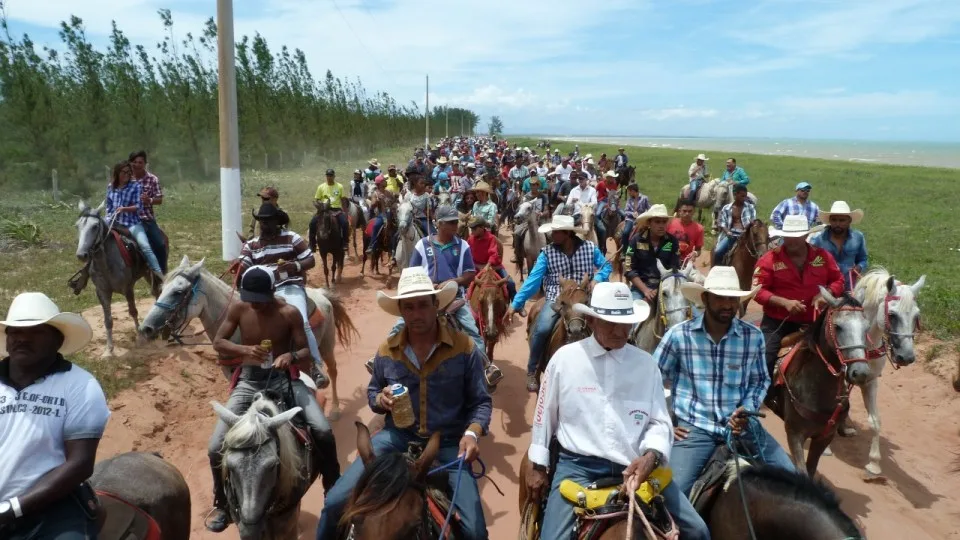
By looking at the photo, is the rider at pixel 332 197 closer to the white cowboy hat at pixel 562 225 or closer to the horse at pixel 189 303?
the horse at pixel 189 303

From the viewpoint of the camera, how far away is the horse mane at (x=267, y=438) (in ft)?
12.5

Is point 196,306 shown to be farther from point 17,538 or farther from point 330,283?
point 330,283

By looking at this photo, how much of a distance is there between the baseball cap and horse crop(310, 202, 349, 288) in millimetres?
8541

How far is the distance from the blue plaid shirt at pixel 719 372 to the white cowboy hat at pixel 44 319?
3.69 m

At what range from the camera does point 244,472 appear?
3752 millimetres

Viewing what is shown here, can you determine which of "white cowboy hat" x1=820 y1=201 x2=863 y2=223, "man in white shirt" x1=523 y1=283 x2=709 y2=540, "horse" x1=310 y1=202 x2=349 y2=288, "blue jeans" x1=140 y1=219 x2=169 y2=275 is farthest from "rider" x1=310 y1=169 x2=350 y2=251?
"man in white shirt" x1=523 y1=283 x2=709 y2=540

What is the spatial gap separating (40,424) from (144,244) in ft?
22.0

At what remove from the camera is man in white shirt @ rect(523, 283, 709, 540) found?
3232 mm

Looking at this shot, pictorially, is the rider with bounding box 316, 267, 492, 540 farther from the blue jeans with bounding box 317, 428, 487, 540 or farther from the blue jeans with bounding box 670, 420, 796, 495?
the blue jeans with bounding box 670, 420, 796, 495

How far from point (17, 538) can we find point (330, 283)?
10834mm

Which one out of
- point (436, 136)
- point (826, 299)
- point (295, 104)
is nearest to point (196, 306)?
point (826, 299)

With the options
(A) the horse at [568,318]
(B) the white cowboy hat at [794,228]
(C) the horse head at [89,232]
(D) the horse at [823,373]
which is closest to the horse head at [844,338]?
(D) the horse at [823,373]

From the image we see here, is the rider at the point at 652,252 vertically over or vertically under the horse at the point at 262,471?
over

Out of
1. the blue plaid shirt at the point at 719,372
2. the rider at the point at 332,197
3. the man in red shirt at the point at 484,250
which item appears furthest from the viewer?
the rider at the point at 332,197
